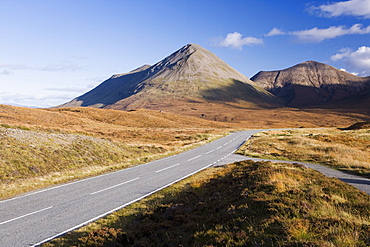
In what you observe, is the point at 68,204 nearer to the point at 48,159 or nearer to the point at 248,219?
the point at 248,219

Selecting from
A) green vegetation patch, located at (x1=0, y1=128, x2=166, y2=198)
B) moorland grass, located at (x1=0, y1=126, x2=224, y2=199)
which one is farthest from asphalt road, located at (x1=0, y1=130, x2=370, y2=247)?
green vegetation patch, located at (x1=0, y1=128, x2=166, y2=198)

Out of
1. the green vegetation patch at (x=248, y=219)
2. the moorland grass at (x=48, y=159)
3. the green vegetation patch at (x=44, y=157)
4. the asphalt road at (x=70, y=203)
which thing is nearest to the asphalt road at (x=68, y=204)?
the asphalt road at (x=70, y=203)

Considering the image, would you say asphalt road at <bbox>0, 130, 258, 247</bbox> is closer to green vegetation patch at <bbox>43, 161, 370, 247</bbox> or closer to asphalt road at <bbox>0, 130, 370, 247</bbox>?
asphalt road at <bbox>0, 130, 370, 247</bbox>

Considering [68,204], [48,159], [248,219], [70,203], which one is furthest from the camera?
[48,159]

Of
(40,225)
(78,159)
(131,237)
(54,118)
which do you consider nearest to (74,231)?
(40,225)

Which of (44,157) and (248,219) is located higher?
(248,219)

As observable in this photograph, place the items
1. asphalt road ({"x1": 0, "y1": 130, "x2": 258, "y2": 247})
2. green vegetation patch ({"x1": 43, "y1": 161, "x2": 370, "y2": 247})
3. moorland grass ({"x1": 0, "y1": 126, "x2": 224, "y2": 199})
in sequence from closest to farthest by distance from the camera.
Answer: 1. green vegetation patch ({"x1": 43, "y1": 161, "x2": 370, "y2": 247})
2. asphalt road ({"x1": 0, "y1": 130, "x2": 258, "y2": 247})
3. moorland grass ({"x1": 0, "y1": 126, "x2": 224, "y2": 199})

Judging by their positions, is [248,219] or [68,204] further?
[68,204]

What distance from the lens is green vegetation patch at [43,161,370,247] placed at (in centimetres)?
680

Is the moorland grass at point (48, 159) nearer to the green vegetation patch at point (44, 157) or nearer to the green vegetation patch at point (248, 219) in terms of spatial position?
the green vegetation patch at point (44, 157)

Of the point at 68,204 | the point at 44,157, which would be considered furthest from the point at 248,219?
the point at 44,157

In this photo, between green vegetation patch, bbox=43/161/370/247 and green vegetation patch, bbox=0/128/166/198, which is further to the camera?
green vegetation patch, bbox=0/128/166/198

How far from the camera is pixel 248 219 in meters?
8.34

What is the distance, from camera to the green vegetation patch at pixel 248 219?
6.80m
